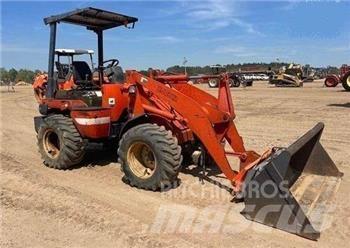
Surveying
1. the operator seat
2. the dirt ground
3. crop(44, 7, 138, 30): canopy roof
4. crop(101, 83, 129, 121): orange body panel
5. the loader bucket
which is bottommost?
the dirt ground

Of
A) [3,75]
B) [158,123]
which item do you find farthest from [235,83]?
[3,75]

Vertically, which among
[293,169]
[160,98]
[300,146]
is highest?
[160,98]

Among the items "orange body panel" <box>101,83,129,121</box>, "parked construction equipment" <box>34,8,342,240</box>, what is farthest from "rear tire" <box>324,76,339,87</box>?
"orange body panel" <box>101,83,129,121</box>

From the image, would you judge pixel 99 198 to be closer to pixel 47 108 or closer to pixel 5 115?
pixel 47 108

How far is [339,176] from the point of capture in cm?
638

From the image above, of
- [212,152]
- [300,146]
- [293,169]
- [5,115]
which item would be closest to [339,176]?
[293,169]

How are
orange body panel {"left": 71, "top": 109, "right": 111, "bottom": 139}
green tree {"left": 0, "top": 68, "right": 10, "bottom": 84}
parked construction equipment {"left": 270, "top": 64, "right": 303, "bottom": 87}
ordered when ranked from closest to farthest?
1. orange body panel {"left": 71, "top": 109, "right": 111, "bottom": 139}
2. parked construction equipment {"left": 270, "top": 64, "right": 303, "bottom": 87}
3. green tree {"left": 0, "top": 68, "right": 10, "bottom": 84}

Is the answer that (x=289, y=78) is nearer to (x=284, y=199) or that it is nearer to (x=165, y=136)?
(x=165, y=136)

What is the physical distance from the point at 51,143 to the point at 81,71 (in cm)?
131

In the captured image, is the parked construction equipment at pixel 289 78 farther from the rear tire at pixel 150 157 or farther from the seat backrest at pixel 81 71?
the rear tire at pixel 150 157

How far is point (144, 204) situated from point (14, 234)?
58.6 inches

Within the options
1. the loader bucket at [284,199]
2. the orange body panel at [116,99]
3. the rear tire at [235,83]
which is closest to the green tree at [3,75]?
the rear tire at [235,83]

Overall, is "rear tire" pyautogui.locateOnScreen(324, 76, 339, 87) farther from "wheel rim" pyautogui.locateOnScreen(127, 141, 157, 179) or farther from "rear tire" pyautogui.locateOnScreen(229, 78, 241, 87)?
A: "wheel rim" pyautogui.locateOnScreen(127, 141, 157, 179)

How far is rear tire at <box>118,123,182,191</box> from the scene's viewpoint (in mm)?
5652
